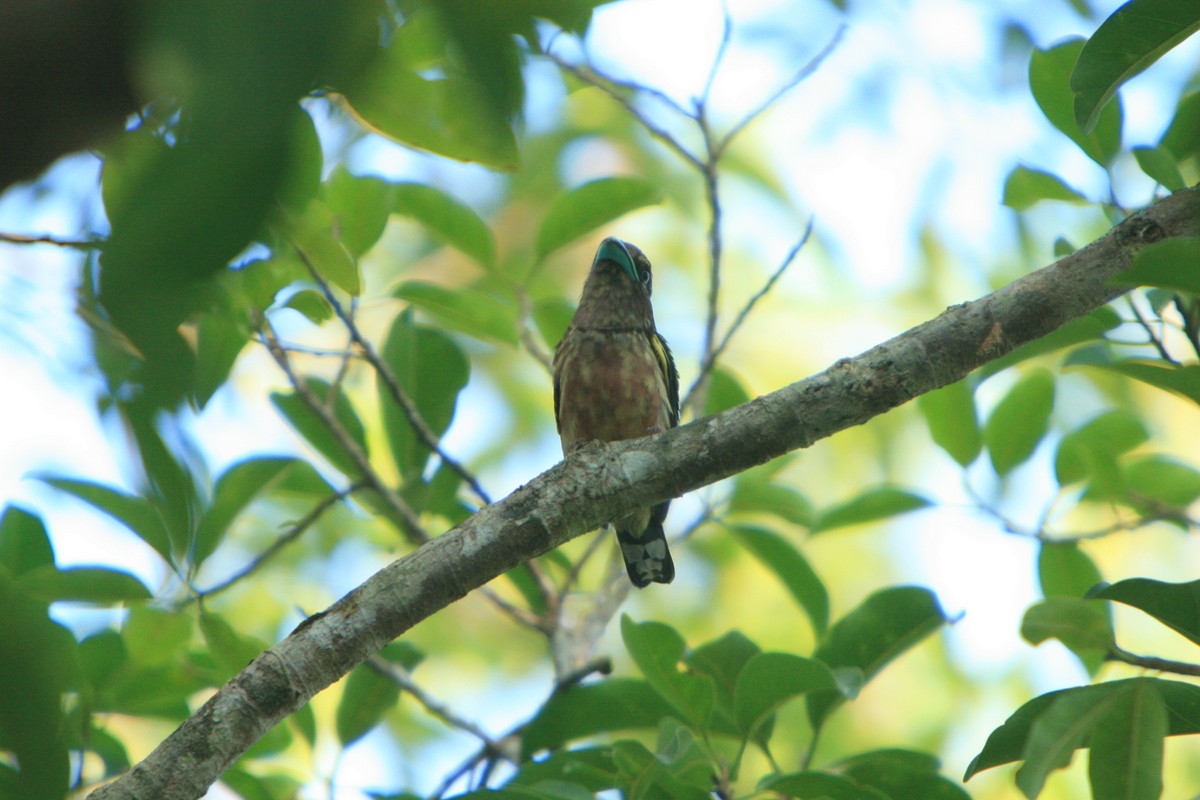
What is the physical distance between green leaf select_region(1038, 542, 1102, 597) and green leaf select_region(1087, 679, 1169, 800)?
1273 millimetres

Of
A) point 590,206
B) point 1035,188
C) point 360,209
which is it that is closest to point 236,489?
point 360,209

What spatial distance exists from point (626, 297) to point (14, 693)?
12.4ft

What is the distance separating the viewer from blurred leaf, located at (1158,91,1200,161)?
2.74 meters

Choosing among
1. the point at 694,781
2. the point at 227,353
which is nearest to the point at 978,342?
the point at 694,781

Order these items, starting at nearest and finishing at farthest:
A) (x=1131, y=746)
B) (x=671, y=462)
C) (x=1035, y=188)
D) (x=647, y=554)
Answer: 1. (x=1131, y=746)
2. (x=671, y=462)
3. (x=1035, y=188)
4. (x=647, y=554)

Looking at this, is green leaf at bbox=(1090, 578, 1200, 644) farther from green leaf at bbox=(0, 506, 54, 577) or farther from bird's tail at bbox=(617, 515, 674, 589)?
green leaf at bbox=(0, 506, 54, 577)

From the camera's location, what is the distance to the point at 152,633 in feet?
10.1

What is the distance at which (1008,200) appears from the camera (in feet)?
10.1

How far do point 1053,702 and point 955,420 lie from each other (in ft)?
4.81

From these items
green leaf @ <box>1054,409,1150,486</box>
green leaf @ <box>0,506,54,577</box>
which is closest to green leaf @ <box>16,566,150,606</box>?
green leaf @ <box>0,506,54,577</box>

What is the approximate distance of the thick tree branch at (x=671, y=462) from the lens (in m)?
2.16

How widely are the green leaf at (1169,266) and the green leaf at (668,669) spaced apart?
142 centimetres

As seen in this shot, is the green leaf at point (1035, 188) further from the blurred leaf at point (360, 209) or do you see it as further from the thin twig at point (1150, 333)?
the blurred leaf at point (360, 209)

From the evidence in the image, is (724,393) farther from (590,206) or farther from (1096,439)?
(1096,439)
